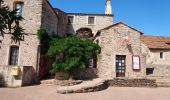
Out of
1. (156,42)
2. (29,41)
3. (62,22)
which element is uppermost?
(62,22)

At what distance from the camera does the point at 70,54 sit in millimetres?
16547

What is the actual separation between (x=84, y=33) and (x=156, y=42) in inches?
399

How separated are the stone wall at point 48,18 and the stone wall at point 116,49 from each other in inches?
196

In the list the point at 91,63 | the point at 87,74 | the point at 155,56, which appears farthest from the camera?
the point at 155,56

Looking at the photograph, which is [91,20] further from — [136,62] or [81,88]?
[81,88]

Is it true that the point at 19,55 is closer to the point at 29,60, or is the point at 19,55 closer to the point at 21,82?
the point at 29,60

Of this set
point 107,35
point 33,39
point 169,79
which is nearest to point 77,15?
point 107,35

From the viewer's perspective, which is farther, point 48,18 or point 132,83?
point 48,18

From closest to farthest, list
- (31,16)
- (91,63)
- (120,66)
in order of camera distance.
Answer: (31,16) → (120,66) → (91,63)

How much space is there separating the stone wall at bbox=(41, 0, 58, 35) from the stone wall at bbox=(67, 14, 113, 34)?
5969 millimetres

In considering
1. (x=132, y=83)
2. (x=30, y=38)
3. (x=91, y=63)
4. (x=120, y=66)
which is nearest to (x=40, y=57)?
(x=30, y=38)

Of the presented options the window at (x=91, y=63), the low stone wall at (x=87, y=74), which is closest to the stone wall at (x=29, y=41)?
the low stone wall at (x=87, y=74)

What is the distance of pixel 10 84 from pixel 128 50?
33.9ft

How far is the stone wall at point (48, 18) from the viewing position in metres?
18.2
